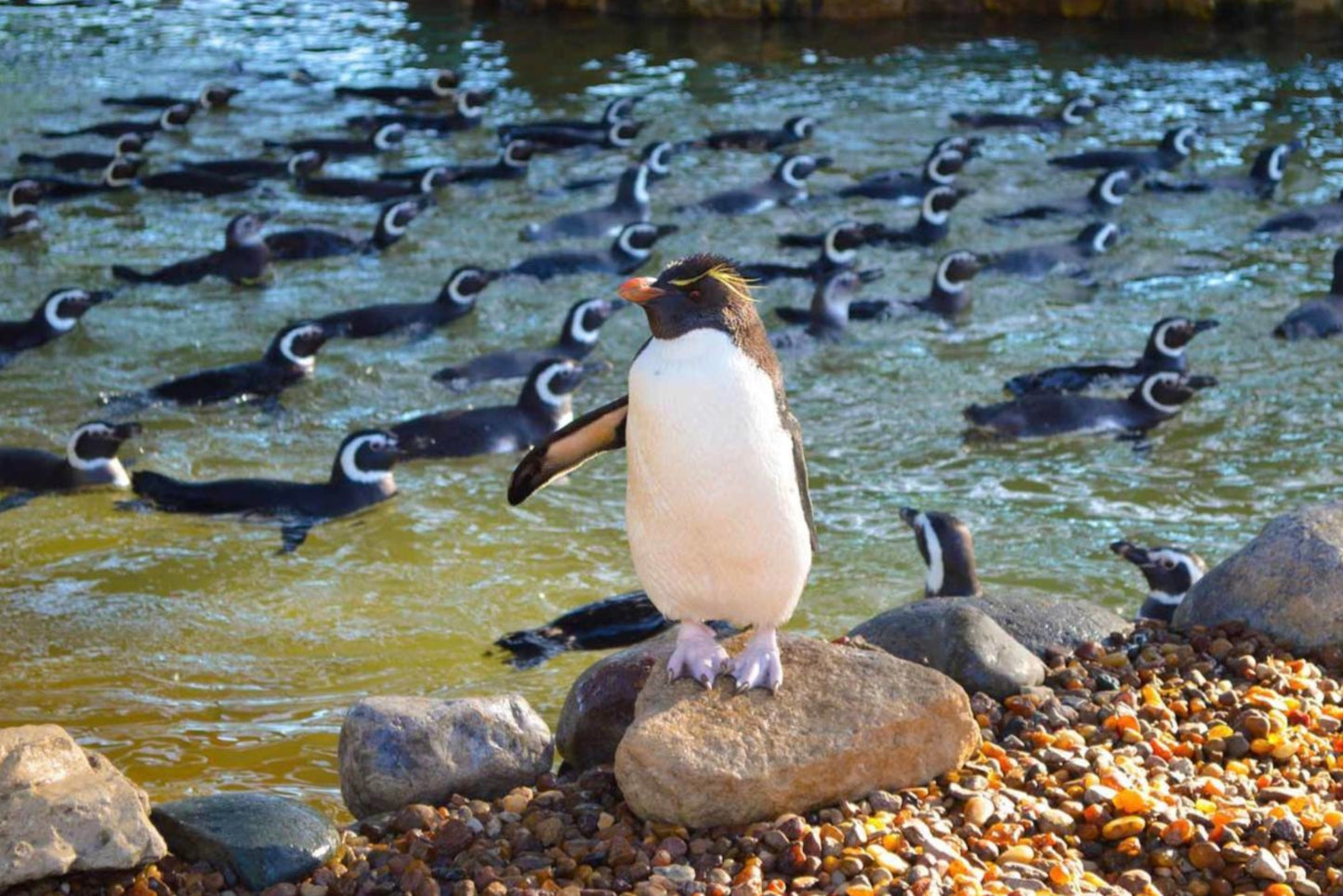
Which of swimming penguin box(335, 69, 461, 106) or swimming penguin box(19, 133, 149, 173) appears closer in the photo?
swimming penguin box(19, 133, 149, 173)

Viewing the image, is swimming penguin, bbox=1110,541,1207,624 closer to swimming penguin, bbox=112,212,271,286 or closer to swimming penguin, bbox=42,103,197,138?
swimming penguin, bbox=112,212,271,286

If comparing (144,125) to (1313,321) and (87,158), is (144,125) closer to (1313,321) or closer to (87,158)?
(87,158)

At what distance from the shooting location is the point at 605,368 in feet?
30.8

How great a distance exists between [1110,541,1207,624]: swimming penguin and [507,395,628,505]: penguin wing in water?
7.57ft

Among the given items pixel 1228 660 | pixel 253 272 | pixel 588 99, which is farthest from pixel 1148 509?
pixel 588 99

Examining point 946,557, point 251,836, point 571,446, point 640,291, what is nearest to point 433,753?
point 251,836

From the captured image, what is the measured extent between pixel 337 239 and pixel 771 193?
281 centimetres

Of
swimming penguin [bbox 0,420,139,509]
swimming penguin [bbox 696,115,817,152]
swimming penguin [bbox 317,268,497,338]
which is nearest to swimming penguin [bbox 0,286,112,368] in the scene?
swimming penguin [bbox 317,268,497,338]

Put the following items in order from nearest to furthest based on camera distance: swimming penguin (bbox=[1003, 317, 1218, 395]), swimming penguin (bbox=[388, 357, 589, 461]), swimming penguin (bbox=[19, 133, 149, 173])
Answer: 1. swimming penguin (bbox=[388, 357, 589, 461])
2. swimming penguin (bbox=[1003, 317, 1218, 395])
3. swimming penguin (bbox=[19, 133, 149, 173])

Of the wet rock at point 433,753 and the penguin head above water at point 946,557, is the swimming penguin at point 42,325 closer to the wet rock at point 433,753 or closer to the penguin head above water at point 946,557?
the penguin head above water at point 946,557

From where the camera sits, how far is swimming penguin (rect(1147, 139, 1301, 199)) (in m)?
12.2

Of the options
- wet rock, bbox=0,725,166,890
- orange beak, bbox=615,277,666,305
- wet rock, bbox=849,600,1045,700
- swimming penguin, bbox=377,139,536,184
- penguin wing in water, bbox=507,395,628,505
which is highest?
orange beak, bbox=615,277,666,305

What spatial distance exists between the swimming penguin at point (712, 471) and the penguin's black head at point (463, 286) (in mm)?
5938

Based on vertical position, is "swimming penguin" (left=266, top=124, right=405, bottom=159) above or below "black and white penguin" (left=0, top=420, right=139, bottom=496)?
above
